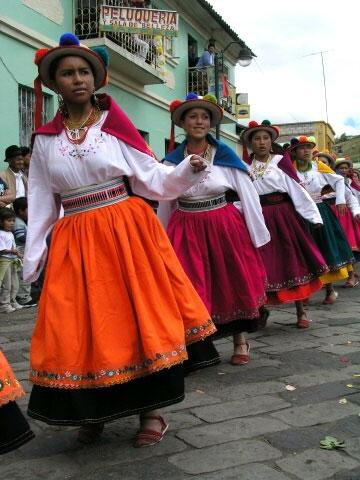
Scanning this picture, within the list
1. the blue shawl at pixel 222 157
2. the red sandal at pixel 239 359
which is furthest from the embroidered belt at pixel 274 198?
the red sandal at pixel 239 359

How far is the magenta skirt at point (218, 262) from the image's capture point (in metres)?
4.51

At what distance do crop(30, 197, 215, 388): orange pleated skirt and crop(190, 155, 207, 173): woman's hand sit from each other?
357 millimetres

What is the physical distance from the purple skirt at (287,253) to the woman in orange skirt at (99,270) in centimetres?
284

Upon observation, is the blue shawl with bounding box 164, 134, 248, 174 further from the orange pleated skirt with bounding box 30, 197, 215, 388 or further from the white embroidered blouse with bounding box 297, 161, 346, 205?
the white embroidered blouse with bounding box 297, 161, 346, 205

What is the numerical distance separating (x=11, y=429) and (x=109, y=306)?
2.47 ft

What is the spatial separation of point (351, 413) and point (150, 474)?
1299 millimetres

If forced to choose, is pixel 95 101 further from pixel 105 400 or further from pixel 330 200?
pixel 330 200

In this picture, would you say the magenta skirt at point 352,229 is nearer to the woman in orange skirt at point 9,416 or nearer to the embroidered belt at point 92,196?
the embroidered belt at point 92,196

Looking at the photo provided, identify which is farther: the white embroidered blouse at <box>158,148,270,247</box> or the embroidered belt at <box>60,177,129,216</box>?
the white embroidered blouse at <box>158,148,270,247</box>

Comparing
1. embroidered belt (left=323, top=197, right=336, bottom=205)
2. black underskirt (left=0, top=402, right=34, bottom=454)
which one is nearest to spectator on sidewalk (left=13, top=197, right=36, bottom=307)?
embroidered belt (left=323, top=197, right=336, bottom=205)

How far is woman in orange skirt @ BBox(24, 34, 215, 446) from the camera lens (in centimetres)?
285

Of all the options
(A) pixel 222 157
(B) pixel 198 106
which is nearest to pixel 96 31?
(B) pixel 198 106

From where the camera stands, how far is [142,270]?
2982mm

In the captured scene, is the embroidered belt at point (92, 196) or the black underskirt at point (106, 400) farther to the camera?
the embroidered belt at point (92, 196)
